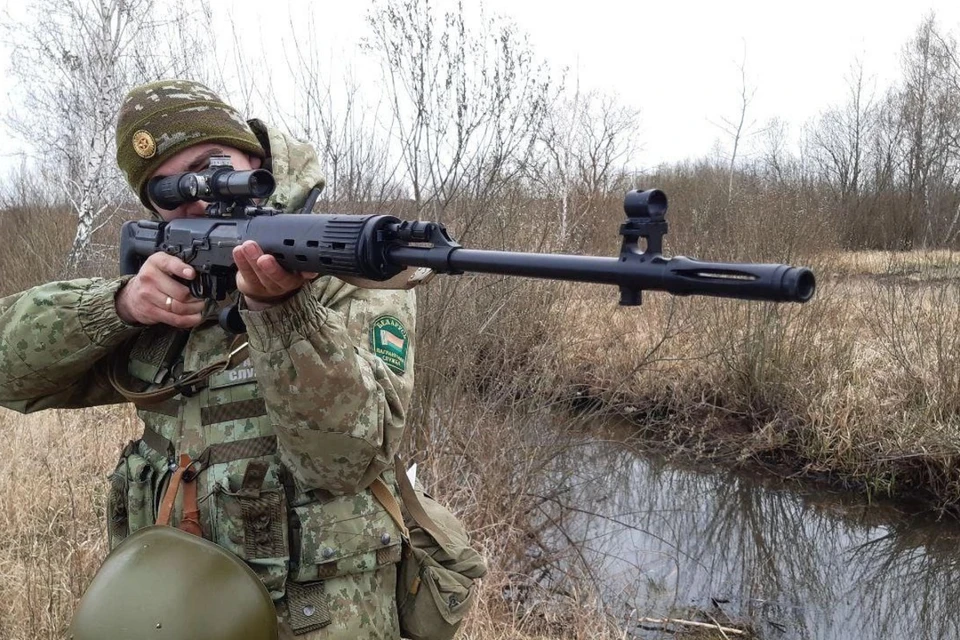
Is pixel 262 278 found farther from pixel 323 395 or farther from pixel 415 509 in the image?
pixel 415 509

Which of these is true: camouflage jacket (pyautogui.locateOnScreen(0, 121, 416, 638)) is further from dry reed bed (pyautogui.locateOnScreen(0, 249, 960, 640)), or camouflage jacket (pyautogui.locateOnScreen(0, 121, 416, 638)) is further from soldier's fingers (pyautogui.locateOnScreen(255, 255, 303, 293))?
dry reed bed (pyautogui.locateOnScreen(0, 249, 960, 640))

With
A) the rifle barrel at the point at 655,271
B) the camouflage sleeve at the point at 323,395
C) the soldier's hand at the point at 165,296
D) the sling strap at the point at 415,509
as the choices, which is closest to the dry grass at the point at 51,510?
the soldier's hand at the point at 165,296

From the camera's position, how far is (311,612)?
1811 mm

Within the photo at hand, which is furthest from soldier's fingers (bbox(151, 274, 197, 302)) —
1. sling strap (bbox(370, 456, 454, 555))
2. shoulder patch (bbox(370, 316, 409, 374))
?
sling strap (bbox(370, 456, 454, 555))

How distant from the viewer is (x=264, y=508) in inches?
71.1

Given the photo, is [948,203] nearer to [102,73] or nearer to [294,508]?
[294,508]

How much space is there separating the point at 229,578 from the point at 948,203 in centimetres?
1079

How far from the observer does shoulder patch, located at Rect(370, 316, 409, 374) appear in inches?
74.3

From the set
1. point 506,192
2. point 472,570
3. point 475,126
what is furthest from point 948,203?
point 472,570

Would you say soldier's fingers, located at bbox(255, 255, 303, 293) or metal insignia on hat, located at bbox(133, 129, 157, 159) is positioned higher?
metal insignia on hat, located at bbox(133, 129, 157, 159)

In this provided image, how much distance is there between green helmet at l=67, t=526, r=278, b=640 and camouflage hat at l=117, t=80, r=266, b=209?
1018mm

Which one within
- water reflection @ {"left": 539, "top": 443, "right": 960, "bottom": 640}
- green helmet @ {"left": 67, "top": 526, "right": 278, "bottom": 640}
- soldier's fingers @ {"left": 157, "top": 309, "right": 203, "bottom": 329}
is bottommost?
water reflection @ {"left": 539, "top": 443, "right": 960, "bottom": 640}

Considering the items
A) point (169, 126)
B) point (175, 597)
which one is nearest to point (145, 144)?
point (169, 126)

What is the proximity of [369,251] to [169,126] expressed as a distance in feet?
2.91
